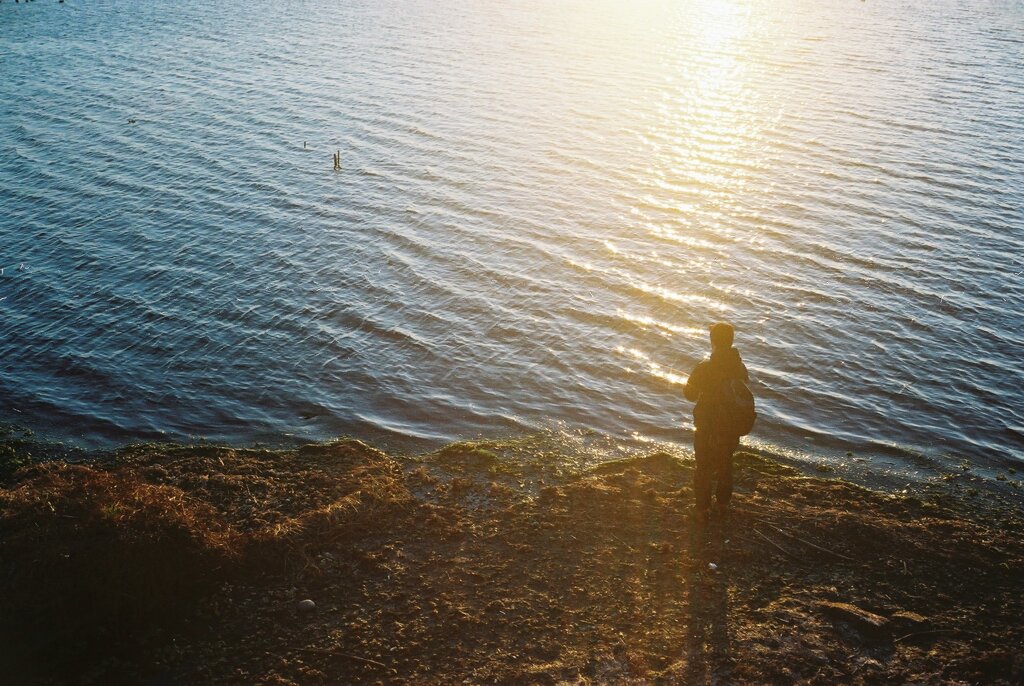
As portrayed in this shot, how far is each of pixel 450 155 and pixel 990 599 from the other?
32.1 m

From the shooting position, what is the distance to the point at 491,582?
525 inches

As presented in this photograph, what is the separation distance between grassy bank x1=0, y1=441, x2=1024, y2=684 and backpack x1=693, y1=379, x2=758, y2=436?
1773 millimetres

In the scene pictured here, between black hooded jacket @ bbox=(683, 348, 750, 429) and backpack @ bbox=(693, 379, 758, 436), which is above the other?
black hooded jacket @ bbox=(683, 348, 750, 429)

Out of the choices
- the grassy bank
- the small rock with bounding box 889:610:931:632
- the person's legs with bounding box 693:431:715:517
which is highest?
the person's legs with bounding box 693:431:715:517

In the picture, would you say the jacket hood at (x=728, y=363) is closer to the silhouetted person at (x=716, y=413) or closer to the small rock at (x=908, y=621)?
the silhouetted person at (x=716, y=413)

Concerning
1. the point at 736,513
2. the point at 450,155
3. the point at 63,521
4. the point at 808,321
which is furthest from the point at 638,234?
the point at 63,521

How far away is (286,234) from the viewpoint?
31.0 meters

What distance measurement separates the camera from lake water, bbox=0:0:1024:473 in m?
20.2

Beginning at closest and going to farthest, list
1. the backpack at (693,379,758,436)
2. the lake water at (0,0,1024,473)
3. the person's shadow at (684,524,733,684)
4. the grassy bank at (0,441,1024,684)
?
the person's shadow at (684,524,733,684) < the grassy bank at (0,441,1024,684) < the backpack at (693,379,758,436) < the lake water at (0,0,1024,473)

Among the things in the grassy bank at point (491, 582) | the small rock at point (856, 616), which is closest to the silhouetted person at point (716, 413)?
the grassy bank at point (491, 582)

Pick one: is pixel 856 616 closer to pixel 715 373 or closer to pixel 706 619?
pixel 706 619

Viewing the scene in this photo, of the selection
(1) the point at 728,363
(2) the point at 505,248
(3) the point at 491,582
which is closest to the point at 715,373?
(1) the point at 728,363

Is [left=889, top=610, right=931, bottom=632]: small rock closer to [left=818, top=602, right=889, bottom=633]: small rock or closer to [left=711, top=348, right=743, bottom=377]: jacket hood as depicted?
[left=818, top=602, right=889, bottom=633]: small rock

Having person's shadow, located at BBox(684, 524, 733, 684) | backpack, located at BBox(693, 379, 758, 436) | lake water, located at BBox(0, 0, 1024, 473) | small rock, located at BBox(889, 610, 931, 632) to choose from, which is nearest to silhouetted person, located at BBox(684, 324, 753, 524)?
backpack, located at BBox(693, 379, 758, 436)
